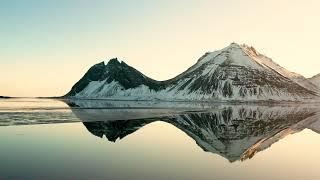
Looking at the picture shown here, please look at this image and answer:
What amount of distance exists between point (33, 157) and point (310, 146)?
30.9m

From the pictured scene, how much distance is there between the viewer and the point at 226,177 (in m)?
27.4

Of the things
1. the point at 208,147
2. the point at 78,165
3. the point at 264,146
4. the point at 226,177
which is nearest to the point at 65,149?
the point at 78,165

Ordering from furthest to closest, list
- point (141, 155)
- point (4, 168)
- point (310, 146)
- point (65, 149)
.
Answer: point (310, 146)
point (65, 149)
point (141, 155)
point (4, 168)

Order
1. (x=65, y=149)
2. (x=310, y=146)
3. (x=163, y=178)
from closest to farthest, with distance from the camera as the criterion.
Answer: (x=163, y=178) < (x=65, y=149) < (x=310, y=146)

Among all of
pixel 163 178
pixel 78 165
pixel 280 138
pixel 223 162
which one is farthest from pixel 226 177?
pixel 280 138

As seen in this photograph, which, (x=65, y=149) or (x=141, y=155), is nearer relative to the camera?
(x=141, y=155)

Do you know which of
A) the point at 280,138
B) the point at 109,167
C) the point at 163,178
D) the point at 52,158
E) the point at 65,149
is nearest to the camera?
the point at 163,178

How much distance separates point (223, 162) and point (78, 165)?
11803 millimetres

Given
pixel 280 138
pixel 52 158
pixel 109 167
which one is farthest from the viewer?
pixel 280 138

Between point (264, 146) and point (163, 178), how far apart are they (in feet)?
77.5

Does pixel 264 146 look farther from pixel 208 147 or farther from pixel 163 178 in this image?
pixel 163 178

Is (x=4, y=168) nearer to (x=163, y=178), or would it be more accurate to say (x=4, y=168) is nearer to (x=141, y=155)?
(x=163, y=178)

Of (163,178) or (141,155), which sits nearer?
(163,178)

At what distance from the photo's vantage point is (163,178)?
1031 inches
